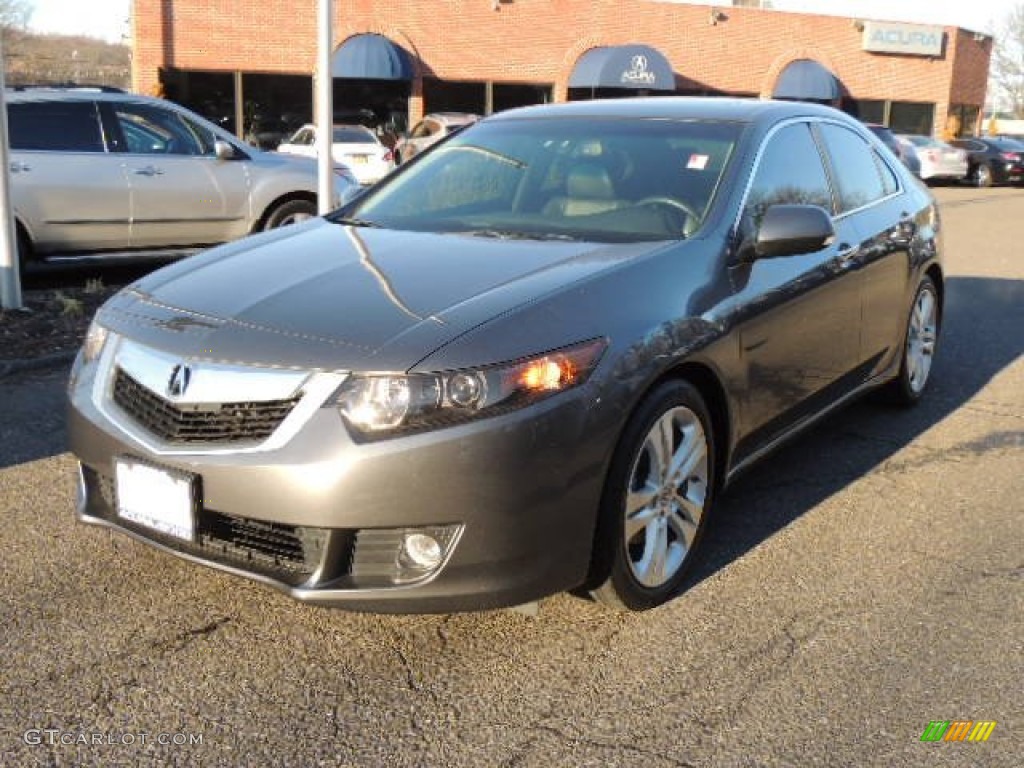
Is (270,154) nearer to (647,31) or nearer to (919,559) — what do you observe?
(919,559)

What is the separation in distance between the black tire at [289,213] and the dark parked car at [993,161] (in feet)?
81.3

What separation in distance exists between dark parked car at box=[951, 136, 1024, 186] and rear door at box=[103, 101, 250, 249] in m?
25.5

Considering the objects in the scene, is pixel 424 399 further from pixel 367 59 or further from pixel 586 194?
pixel 367 59

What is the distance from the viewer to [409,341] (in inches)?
117

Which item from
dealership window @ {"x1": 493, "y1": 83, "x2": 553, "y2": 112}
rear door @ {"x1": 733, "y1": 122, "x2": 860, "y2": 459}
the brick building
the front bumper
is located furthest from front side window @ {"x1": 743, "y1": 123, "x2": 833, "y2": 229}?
dealership window @ {"x1": 493, "y1": 83, "x2": 553, "y2": 112}

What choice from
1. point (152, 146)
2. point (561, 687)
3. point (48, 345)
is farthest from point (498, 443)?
point (152, 146)

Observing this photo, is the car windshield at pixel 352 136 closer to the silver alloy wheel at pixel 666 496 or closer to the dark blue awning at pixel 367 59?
the dark blue awning at pixel 367 59

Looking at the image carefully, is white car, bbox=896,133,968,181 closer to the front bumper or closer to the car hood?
the car hood

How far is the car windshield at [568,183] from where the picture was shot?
4.06 meters

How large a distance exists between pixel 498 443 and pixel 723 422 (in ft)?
4.00

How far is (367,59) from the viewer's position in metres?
28.5

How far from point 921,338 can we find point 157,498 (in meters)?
4.43

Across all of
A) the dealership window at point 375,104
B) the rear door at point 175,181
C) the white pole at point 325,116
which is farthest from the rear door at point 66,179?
the dealership window at point 375,104

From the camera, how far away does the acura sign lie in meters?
37.5
